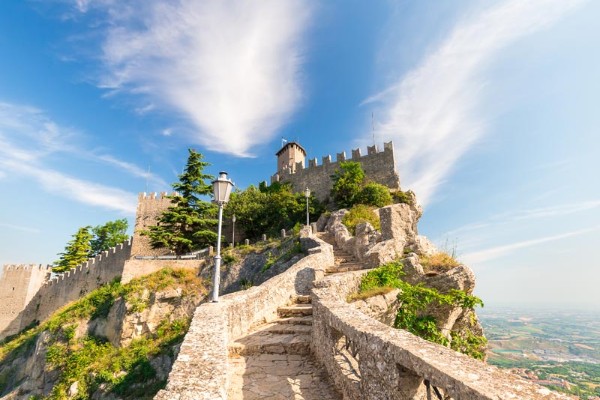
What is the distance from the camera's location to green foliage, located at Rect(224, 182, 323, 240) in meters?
31.3

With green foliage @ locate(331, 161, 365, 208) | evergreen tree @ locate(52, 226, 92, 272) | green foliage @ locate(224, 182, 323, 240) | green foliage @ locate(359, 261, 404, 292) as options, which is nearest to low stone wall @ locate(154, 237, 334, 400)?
green foliage @ locate(359, 261, 404, 292)

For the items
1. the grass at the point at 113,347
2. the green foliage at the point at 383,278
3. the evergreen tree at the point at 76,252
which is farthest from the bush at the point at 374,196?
the evergreen tree at the point at 76,252

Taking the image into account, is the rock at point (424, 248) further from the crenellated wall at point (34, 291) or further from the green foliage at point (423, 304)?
the crenellated wall at point (34, 291)

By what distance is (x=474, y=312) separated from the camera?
10.0 meters

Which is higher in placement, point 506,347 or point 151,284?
point 151,284

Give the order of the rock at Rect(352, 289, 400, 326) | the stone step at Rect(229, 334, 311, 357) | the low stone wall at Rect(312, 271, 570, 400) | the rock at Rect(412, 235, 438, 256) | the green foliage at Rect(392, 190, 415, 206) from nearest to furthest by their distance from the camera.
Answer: the low stone wall at Rect(312, 271, 570, 400), the stone step at Rect(229, 334, 311, 357), the rock at Rect(352, 289, 400, 326), the rock at Rect(412, 235, 438, 256), the green foliage at Rect(392, 190, 415, 206)

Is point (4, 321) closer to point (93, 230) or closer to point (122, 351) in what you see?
point (93, 230)

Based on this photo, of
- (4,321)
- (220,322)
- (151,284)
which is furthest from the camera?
(4,321)

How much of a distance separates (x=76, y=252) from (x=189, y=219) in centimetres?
2260

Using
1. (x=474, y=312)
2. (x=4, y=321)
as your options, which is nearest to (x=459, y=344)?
(x=474, y=312)

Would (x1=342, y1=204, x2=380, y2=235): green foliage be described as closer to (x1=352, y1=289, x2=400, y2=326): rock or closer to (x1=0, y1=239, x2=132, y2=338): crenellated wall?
(x1=352, y1=289, x2=400, y2=326): rock

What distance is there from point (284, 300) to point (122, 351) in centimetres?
1488

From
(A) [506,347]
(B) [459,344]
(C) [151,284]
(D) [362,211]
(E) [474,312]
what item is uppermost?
(D) [362,211]

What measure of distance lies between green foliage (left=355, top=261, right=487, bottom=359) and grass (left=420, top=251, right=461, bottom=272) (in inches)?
68.1
